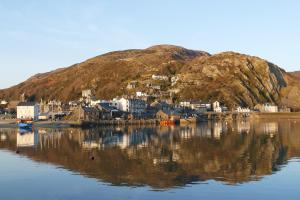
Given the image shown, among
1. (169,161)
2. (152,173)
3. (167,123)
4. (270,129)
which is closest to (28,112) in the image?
(167,123)

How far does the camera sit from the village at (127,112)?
13312 centimetres

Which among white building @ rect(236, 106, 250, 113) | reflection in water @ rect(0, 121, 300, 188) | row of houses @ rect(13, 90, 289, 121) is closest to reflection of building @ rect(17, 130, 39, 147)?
reflection in water @ rect(0, 121, 300, 188)

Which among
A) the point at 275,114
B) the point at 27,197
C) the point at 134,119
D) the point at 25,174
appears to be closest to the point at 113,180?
the point at 27,197

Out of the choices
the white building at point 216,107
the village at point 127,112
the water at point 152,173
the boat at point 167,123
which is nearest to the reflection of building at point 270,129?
the boat at point 167,123

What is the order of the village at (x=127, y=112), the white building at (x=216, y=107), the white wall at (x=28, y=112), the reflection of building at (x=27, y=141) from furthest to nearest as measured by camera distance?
the white building at (x=216, y=107) → the white wall at (x=28, y=112) → the village at (x=127, y=112) → the reflection of building at (x=27, y=141)

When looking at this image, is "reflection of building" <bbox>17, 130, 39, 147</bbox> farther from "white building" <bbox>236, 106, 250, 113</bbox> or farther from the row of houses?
"white building" <bbox>236, 106, 250, 113</bbox>

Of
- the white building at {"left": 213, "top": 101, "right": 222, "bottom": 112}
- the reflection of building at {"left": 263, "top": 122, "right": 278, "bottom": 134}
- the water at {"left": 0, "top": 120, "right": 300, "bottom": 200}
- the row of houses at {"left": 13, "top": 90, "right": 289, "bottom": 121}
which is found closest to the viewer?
the water at {"left": 0, "top": 120, "right": 300, "bottom": 200}

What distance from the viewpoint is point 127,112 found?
15125 cm

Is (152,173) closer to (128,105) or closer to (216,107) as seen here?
(128,105)

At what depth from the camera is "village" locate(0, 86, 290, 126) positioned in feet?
437

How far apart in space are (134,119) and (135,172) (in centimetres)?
10576

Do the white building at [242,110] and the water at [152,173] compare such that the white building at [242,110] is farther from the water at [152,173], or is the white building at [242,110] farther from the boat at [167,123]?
the water at [152,173]

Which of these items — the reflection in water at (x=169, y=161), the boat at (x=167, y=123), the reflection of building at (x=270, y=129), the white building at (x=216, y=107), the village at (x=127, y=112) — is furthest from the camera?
the white building at (x=216, y=107)

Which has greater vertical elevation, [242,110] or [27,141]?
[242,110]
